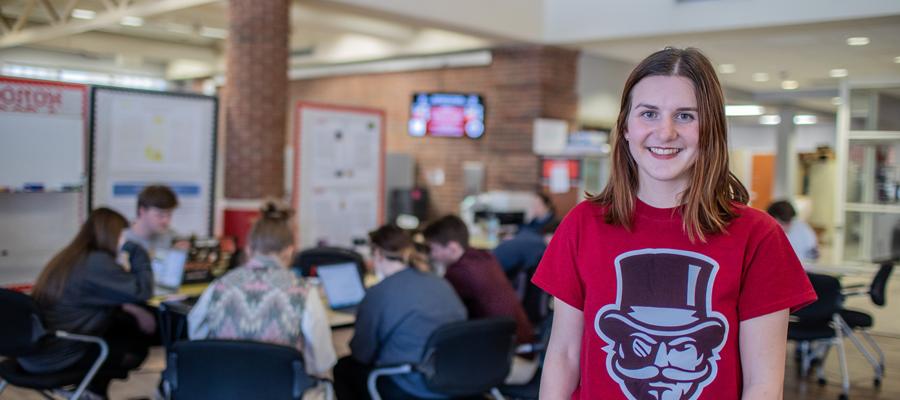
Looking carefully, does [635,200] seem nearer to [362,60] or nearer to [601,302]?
[601,302]

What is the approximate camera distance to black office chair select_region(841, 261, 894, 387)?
4.25 meters

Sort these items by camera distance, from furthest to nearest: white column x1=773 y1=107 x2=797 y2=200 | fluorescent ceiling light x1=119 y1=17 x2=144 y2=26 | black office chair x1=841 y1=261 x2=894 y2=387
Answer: white column x1=773 y1=107 x2=797 y2=200 → fluorescent ceiling light x1=119 y1=17 x2=144 y2=26 → black office chair x1=841 y1=261 x2=894 y2=387

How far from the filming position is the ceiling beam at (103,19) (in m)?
8.38

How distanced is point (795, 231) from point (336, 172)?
149 inches

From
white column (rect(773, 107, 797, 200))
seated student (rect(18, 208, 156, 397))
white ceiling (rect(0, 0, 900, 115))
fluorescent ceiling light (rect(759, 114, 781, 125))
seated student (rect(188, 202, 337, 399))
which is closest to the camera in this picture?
seated student (rect(188, 202, 337, 399))

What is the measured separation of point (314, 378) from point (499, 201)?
648 centimetres

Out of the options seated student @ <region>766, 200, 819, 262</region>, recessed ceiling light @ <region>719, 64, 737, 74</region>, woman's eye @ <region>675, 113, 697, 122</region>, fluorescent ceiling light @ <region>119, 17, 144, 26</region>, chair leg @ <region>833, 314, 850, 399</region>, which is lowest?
chair leg @ <region>833, 314, 850, 399</region>

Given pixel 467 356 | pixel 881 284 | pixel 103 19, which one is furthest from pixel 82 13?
pixel 881 284

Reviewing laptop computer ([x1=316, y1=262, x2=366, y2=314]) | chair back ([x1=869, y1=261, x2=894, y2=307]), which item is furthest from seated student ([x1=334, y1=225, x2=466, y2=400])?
chair back ([x1=869, y1=261, x2=894, y2=307])

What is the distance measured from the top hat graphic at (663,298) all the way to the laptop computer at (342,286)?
114 inches

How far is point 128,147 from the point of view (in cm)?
625

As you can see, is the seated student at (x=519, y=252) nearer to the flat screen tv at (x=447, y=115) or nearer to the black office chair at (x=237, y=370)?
the black office chair at (x=237, y=370)

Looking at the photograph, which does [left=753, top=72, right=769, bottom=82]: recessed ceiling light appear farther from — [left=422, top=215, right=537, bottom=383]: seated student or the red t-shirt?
the red t-shirt

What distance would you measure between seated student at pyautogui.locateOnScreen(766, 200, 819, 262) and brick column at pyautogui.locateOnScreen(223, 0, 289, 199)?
4.35m
